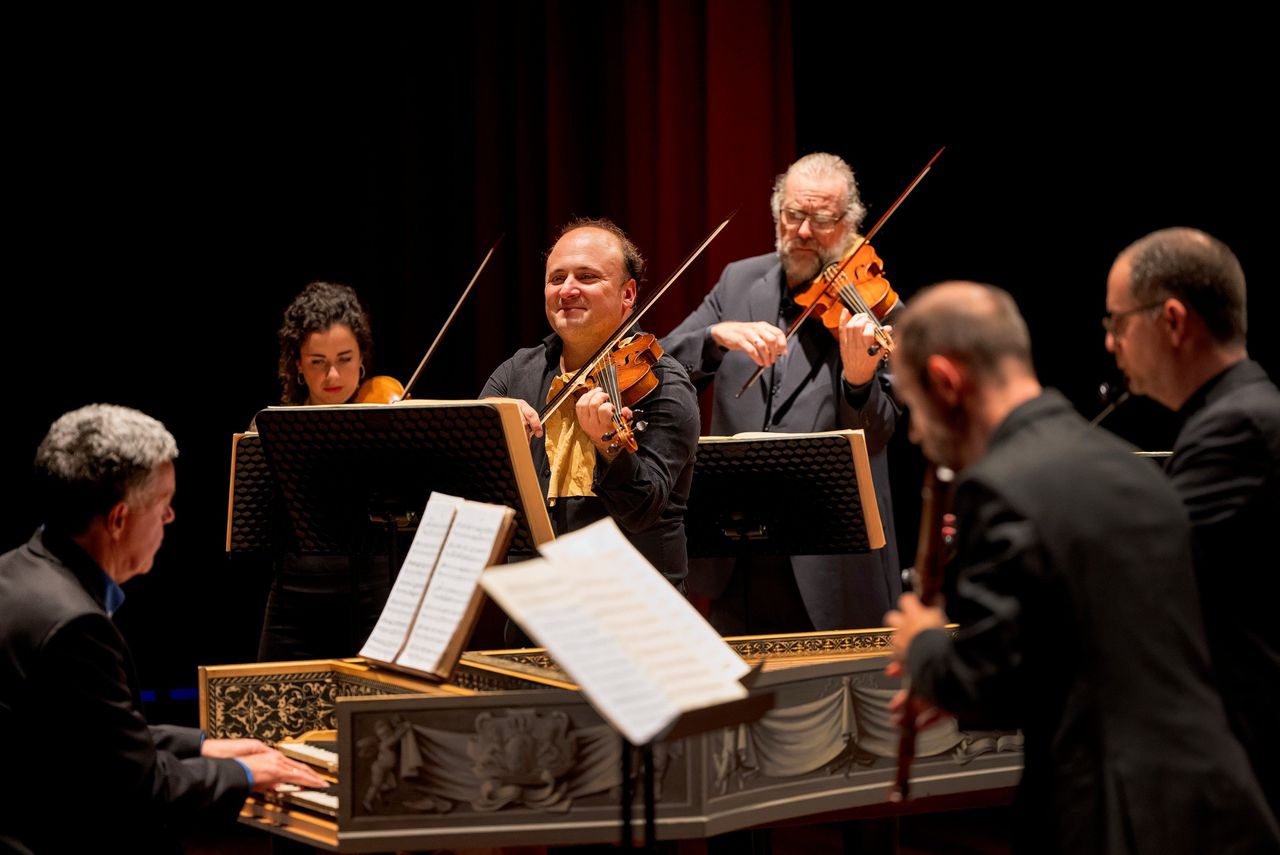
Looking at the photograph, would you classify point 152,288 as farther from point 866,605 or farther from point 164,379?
point 866,605

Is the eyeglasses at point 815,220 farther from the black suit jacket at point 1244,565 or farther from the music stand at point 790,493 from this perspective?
Result: the black suit jacket at point 1244,565

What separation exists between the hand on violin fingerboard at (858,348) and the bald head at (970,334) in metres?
1.62

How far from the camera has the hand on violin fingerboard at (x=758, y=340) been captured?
11.2ft

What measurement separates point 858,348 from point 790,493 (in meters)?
0.58

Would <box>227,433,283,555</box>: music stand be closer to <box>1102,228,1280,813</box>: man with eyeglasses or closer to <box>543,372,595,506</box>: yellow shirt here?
<box>543,372,595,506</box>: yellow shirt

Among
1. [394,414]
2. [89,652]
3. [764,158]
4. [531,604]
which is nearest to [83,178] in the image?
[764,158]

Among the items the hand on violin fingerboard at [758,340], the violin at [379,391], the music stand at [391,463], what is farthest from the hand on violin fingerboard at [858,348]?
the violin at [379,391]

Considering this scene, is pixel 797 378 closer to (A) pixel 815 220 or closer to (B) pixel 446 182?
(A) pixel 815 220

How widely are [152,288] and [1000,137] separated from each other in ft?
10.2

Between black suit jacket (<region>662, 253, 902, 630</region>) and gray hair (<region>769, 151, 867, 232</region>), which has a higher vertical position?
gray hair (<region>769, 151, 867, 232</region>)

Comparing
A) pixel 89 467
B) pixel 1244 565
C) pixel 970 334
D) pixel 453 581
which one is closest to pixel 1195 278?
pixel 1244 565

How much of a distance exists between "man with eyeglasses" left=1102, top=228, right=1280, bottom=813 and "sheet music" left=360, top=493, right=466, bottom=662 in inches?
46.1

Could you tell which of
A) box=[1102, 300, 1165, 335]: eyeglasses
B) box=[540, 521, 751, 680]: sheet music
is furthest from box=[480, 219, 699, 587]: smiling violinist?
box=[1102, 300, 1165, 335]: eyeglasses

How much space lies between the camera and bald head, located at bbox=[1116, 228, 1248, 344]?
7.12ft
